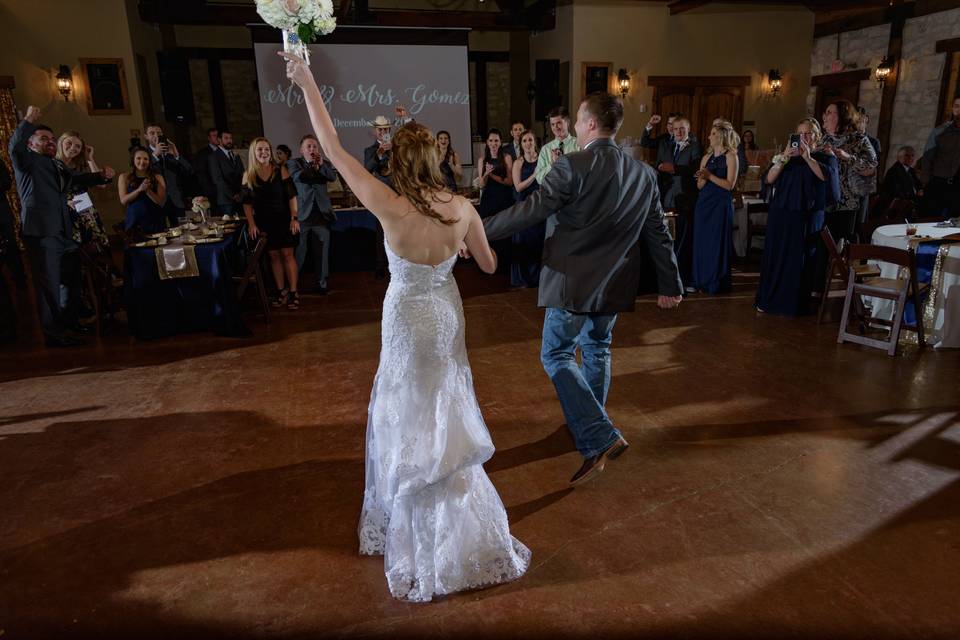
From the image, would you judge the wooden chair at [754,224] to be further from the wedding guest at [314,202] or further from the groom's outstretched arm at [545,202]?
the groom's outstretched arm at [545,202]

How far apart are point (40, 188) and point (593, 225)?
14.4ft

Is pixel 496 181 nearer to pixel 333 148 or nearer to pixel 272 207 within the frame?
pixel 272 207

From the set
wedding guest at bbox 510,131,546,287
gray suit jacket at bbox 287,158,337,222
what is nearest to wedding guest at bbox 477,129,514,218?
wedding guest at bbox 510,131,546,287

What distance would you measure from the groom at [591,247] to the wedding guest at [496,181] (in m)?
4.21

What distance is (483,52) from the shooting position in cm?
1404

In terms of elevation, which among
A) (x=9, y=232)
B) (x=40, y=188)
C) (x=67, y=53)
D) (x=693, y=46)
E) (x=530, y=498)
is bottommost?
(x=530, y=498)

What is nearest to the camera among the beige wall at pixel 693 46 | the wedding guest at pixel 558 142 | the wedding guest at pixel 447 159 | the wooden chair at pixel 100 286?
the wedding guest at pixel 558 142

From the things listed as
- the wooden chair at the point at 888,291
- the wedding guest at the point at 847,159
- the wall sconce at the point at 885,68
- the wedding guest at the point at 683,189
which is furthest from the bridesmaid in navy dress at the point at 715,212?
the wall sconce at the point at 885,68

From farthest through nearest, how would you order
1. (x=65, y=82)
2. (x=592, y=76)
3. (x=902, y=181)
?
(x=592, y=76), (x=65, y=82), (x=902, y=181)

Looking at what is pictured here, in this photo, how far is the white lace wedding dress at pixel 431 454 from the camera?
2152mm

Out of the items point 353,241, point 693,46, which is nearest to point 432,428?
point 353,241

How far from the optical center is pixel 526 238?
21.4 feet

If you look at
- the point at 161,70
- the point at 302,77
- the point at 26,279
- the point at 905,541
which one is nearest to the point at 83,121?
the point at 161,70

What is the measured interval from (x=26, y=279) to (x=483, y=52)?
393 inches
